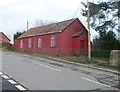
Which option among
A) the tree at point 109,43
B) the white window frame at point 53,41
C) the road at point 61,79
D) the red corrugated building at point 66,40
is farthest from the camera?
the white window frame at point 53,41

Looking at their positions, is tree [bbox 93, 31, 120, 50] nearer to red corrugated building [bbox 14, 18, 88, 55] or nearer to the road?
red corrugated building [bbox 14, 18, 88, 55]

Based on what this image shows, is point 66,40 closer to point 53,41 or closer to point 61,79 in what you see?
point 53,41

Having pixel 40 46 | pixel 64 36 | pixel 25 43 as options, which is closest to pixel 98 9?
pixel 64 36

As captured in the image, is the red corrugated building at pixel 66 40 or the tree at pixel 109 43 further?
the red corrugated building at pixel 66 40

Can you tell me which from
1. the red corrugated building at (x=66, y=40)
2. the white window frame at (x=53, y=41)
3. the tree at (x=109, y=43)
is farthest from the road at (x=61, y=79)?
the white window frame at (x=53, y=41)

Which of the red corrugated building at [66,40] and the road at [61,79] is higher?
the red corrugated building at [66,40]

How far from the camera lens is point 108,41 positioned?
26328mm

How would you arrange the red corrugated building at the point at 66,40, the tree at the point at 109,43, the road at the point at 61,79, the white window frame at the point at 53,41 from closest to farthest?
the road at the point at 61,79 → the tree at the point at 109,43 → the red corrugated building at the point at 66,40 → the white window frame at the point at 53,41

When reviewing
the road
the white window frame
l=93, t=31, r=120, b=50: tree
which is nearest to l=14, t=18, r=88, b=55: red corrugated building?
the white window frame

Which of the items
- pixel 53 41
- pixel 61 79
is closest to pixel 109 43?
pixel 53 41

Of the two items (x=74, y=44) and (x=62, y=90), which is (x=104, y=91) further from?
(x=74, y=44)

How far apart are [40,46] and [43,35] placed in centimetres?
224

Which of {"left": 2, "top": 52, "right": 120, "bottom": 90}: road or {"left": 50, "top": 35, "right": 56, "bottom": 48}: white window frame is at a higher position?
{"left": 50, "top": 35, "right": 56, "bottom": 48}: white window frame

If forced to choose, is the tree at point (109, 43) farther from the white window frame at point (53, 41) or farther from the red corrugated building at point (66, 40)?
the white window frame at point (53, 41)
